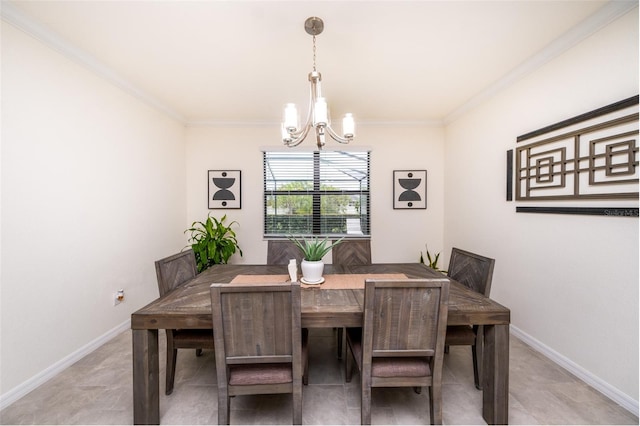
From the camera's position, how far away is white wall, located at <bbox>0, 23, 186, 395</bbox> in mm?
1623

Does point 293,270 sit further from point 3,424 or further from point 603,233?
point 603,233

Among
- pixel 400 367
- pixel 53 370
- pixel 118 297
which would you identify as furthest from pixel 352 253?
pixel 53 370

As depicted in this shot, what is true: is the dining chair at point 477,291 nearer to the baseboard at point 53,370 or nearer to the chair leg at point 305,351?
the chair leg at point 305,351

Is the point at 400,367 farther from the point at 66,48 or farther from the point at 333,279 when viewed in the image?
the point at 66,48

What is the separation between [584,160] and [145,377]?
121 inches

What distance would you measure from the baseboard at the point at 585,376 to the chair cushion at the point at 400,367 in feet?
4.37

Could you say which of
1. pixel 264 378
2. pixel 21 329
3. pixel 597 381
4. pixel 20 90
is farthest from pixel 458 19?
pixel 21 329

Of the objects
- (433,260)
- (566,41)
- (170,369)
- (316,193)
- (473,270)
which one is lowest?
(170,369)

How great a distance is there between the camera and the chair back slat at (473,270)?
1704 mm

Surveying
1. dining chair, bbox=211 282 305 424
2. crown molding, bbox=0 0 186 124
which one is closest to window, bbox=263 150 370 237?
crown molding, bbox=0 0 186 124

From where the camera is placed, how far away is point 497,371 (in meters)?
1.35

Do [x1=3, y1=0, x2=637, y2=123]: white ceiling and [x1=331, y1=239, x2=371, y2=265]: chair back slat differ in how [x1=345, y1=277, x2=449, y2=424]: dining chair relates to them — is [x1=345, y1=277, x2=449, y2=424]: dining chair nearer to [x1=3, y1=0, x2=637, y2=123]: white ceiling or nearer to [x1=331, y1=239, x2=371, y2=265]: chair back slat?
[x1=331, y1=239, x2=371, y2=265]: chair back slat

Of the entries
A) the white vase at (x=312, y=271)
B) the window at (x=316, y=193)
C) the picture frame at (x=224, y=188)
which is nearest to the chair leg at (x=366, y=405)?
the white vase at (x=312, y=271)

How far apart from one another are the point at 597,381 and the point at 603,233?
0.99m
